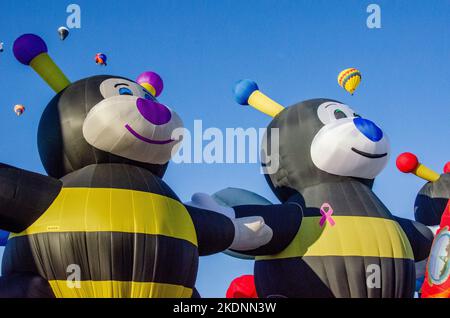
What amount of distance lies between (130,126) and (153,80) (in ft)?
4.84

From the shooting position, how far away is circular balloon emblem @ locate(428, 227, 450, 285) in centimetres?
640

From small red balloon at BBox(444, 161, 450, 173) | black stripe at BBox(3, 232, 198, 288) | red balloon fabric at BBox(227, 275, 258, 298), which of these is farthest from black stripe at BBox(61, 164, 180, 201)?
small red balloon at BBox(444, 161, 450, 173)

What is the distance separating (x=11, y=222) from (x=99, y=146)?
97 cm

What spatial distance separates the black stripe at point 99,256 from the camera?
5.16 m

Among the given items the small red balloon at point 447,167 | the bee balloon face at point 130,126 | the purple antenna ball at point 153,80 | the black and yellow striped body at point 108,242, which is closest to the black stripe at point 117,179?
the black and yellow striped body at point 108,242

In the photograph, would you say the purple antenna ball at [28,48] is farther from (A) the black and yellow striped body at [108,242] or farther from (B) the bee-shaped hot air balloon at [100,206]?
(A) the black and yellow striped body at [108,242]

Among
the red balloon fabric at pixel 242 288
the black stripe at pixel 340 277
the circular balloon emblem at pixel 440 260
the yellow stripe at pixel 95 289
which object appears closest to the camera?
the yellow stripe at pixel 95 289

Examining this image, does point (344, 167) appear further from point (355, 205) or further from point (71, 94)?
point (71, 94)

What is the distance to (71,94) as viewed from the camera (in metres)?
6.00

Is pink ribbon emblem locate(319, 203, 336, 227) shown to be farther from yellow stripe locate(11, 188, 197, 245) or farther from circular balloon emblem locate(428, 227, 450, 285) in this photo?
yellow stripe locate(11, 188, 197, 245)

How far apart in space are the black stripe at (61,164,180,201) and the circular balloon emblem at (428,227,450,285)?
2.59m

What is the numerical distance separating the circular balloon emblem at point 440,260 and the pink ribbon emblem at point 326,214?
1.01m
